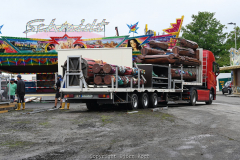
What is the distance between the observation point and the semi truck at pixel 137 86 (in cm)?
1310

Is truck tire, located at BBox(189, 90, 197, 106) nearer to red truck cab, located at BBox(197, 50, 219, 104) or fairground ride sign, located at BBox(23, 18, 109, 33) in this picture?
red truck cab, located at BBox(197, 50, 219, 104)

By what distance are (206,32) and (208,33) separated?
691mm

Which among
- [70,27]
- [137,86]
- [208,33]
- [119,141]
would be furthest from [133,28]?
[208,33]

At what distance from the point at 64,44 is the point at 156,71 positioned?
13.6 m

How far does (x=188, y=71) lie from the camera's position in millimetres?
19016

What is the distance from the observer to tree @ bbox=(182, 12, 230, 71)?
196 ft

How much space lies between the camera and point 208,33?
6103cm

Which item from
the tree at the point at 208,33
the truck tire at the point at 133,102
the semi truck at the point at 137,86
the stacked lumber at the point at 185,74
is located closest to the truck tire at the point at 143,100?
the semi truck at the point at 137,86

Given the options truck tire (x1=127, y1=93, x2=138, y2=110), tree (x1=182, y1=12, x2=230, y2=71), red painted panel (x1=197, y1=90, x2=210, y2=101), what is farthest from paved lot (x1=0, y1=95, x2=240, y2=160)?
tree (x1=182, y1=12, x2=230, y2=71)

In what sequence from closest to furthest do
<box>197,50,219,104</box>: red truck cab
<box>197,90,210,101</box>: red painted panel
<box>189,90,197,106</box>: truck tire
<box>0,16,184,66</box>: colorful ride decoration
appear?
1. <box>189,90,197,106</box>: truck tire
2. <box>197,90,210,101</box>: red painted panel
3. <box>197,50,219,104</box>: red truck cab
4. <box>0,16,184,66</box>: colorful ride decoration

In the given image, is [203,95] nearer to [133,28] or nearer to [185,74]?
[185,74]

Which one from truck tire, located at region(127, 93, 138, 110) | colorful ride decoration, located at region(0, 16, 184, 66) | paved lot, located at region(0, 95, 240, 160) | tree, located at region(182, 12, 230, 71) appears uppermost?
tree, located at region(182, 12, 230, 71)

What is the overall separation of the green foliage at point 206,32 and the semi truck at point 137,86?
40.7 meters

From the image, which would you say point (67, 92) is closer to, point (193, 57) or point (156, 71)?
point (156, 71)
